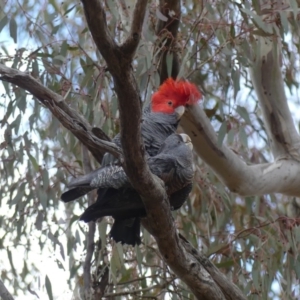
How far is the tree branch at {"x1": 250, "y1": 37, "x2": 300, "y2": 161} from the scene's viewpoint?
329cm

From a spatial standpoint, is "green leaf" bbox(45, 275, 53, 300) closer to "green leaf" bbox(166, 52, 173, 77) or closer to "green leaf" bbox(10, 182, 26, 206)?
"green leaf" bbox(10, 182, 26, 206)

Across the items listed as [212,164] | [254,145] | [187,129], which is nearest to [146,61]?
[187,129]

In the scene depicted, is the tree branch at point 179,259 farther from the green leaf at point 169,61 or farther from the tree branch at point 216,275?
the green leaf at point 169,61

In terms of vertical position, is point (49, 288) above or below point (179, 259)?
above

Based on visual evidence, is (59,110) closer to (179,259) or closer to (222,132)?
(179,259)

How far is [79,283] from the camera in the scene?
310 centimetres

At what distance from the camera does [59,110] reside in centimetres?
182

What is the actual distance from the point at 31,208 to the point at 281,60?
1.37 metres

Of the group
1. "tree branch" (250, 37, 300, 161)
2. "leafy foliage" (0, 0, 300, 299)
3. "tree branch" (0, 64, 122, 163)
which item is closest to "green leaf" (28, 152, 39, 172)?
"leafy foliage" (0, 0, 300, 299)

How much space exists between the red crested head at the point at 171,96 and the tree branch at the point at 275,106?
2.07 feet

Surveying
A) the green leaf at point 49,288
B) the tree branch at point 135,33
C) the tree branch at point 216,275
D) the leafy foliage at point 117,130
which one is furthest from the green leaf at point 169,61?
the tree branch at point 135,33

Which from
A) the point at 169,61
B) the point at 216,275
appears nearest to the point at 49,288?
the point at 216,275

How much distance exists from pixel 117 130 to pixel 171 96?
19.0 inches

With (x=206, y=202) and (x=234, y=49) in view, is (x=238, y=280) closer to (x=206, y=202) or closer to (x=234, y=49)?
(x=206, y=202)
